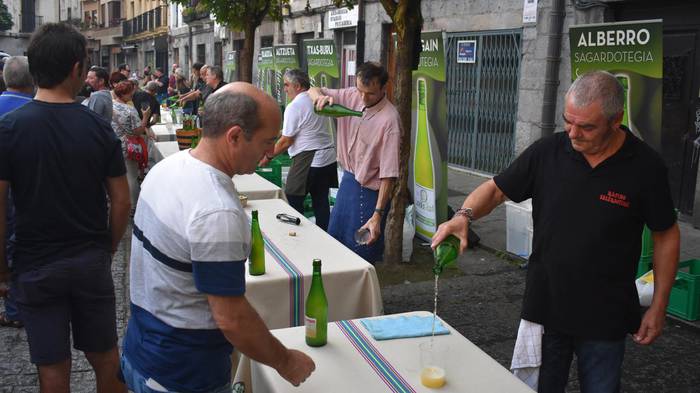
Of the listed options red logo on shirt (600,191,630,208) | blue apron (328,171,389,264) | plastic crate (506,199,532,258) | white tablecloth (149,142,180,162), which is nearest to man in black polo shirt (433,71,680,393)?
red logo on shirt (600,191,630,208)

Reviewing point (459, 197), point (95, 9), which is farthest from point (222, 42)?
point (95, 9)

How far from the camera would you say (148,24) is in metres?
41.5

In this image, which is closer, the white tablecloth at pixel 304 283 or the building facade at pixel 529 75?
the white tablecloth at pixel 304 283

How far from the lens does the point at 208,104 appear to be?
1852 millimetres

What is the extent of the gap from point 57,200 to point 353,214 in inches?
91.4

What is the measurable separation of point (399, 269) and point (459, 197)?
3614 mm

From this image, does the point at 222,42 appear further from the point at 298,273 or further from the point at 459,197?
the point at 298,273

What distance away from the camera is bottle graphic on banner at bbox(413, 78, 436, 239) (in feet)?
20.6

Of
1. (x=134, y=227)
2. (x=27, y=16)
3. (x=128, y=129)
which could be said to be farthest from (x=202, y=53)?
(x=27, y=16)

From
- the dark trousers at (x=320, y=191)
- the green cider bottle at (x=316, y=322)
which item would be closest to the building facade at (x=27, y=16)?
the dark trousers at (x=320, y=191)

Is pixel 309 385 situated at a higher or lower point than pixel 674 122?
lower

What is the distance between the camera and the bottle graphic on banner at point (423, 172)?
6.28m

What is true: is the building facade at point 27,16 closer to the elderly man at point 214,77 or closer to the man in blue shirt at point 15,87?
the elderly man at point 214,77

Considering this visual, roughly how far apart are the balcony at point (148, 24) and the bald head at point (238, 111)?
37.5m
